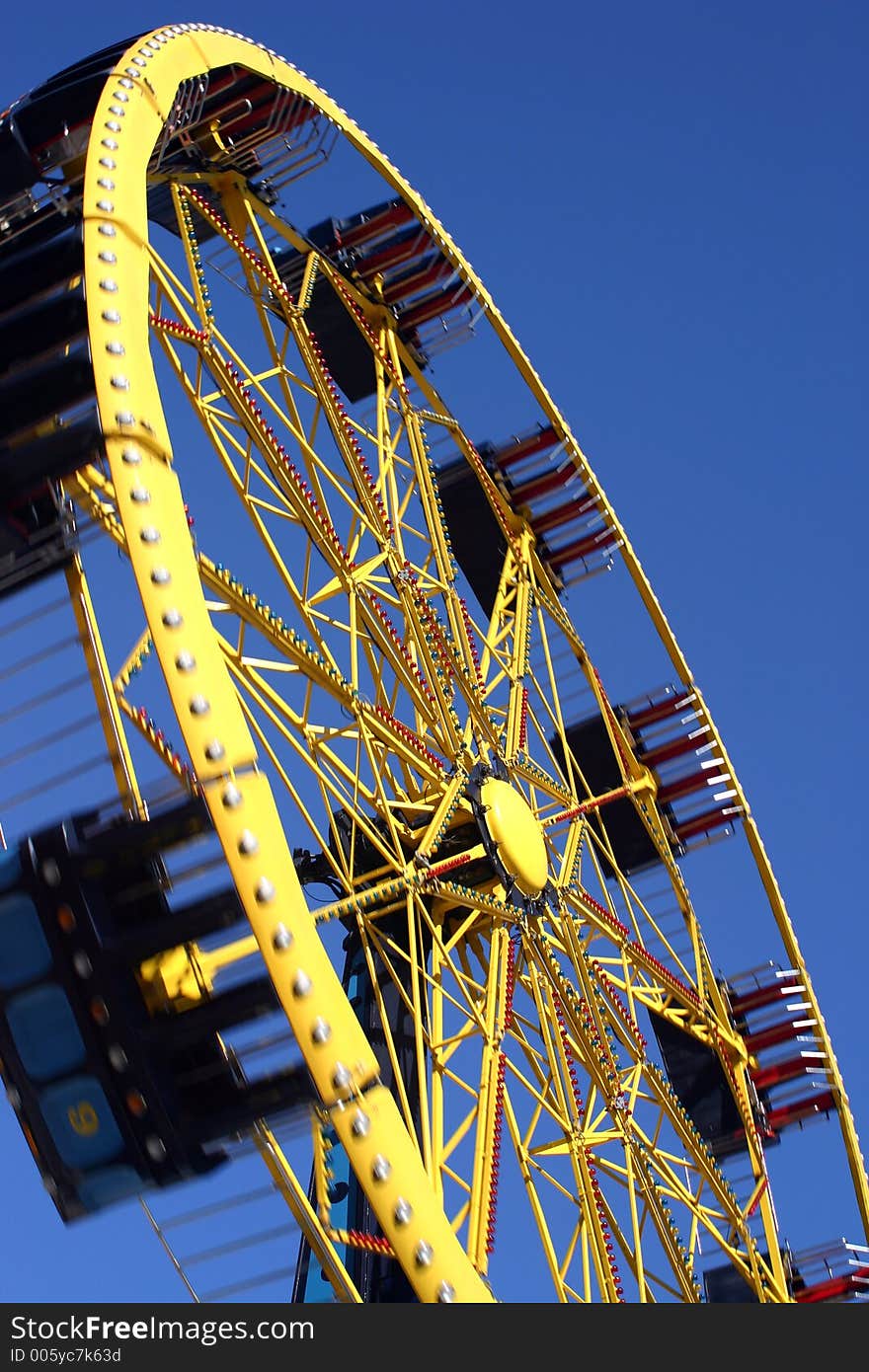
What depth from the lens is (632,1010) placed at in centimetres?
2297

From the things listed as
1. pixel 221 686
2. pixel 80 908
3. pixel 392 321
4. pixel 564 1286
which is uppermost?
pixel 392 321

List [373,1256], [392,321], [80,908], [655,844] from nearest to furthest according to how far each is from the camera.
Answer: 1. [80,908]
2. [373,1256]
3. [392,321]
4. [655,844]

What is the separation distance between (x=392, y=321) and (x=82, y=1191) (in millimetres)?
14231

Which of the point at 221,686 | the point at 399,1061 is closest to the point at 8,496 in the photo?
the point at 221,686

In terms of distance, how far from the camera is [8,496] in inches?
560

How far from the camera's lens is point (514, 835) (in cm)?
2025

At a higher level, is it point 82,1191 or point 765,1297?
point 82,1191

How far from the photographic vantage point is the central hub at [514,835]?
20.0m

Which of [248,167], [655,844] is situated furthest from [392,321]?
[655,844]

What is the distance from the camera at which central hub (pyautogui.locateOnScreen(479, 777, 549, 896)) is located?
19984mm

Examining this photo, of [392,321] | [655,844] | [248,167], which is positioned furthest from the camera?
[655,844]

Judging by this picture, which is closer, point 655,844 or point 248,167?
point 248,167
